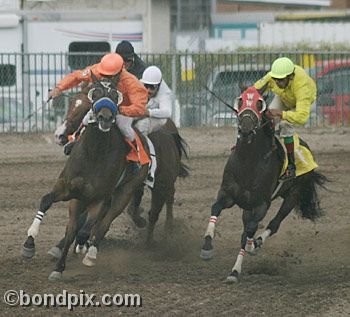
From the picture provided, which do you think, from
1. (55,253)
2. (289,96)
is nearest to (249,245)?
(289,96)

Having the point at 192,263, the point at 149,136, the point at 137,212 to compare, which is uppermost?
the point at 149,136

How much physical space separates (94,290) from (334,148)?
10606mm

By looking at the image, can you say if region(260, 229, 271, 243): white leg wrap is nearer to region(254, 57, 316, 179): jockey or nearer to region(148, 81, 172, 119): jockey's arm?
region(254, 57, 316, 179): jockey

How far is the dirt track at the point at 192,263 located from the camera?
28.1 ft

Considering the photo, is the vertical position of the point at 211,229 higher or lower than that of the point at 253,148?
lower

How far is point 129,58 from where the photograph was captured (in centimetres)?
1170

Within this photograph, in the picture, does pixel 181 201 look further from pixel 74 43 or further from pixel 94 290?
pixel 74 43

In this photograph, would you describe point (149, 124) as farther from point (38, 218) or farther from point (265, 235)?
point (38, 218)

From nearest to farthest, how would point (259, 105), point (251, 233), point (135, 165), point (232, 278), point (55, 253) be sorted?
point (232, 278) < point (259, 105) < point (251, 233) < point (55, 253) < point (135, 165)

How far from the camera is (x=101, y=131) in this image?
9.75 m

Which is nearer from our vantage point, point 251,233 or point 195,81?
point 251,233

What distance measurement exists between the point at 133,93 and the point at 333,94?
414 inches

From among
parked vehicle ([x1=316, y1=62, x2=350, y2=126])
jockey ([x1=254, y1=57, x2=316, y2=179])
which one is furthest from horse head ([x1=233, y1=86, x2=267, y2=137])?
parked vehicle ([x1=316, y1=62, x2=350, y2=126])

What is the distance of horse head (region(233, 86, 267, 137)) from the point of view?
977 cm
